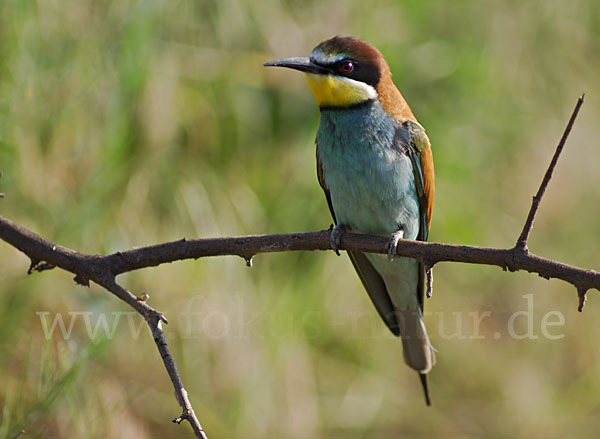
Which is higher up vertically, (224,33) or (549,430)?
(224,33)

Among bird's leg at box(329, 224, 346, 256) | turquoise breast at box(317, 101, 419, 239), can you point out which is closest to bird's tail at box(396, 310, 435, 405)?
turquoise breast at box(317, 101, 419, 239)

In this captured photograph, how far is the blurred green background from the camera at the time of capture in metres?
2.56

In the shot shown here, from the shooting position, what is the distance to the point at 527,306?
3.38 metres

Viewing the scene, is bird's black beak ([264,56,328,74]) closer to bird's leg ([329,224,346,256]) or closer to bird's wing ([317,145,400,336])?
bird's wing ([317,145,400,336])

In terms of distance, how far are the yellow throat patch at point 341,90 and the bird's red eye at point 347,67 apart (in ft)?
0.07

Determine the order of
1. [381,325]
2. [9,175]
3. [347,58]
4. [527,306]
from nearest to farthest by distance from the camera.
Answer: [347,58]
[9,175]
[381,325]
[527,306]

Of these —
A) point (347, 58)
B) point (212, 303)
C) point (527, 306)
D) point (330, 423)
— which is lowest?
point (330, 423)

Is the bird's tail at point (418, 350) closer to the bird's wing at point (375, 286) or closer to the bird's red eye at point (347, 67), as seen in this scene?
the bird's wing at point (375, 286)

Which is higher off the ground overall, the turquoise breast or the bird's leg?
the turquoise breast

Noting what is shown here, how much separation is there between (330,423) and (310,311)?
42cm

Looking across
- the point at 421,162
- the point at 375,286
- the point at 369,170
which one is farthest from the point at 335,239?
the point at 375,286

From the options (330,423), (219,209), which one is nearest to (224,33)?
(219,209)

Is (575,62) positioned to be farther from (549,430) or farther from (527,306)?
(549,430)

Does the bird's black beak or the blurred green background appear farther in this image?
the blurred green background
